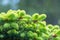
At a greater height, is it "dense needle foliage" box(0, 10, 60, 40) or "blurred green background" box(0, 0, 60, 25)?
"blurred green background" box(0, 0, 60, 25)

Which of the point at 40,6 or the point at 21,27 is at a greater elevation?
the point at 40,6

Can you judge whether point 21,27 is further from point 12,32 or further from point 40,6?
point 40,6

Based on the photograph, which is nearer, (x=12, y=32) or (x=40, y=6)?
(x=12, y=32)

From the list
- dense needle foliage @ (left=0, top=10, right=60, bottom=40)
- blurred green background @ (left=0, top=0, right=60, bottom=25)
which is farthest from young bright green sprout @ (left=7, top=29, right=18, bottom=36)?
blurred green background @ (left=0, top=0, right=60, bottom=25)

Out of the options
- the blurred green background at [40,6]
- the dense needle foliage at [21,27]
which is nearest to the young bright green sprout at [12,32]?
the dense needle foliage at [21,27]

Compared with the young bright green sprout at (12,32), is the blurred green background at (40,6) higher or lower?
higher

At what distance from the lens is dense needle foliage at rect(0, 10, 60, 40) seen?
2137 mm

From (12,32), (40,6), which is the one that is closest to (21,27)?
(12,32)

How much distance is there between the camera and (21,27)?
7.08ft

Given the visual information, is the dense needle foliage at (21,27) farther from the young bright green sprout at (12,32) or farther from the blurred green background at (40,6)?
the blurred green background at (40,6)

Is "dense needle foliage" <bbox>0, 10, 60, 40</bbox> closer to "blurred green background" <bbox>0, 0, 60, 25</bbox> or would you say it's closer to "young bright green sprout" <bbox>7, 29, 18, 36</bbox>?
"young bright green sprout" <bbox>7, 29, 18, 36</bbox>

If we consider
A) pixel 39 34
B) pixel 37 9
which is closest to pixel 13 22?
pixel 39 34

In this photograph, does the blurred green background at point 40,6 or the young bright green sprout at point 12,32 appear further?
the blurred green background at point 40,6

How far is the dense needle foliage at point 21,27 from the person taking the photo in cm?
214
